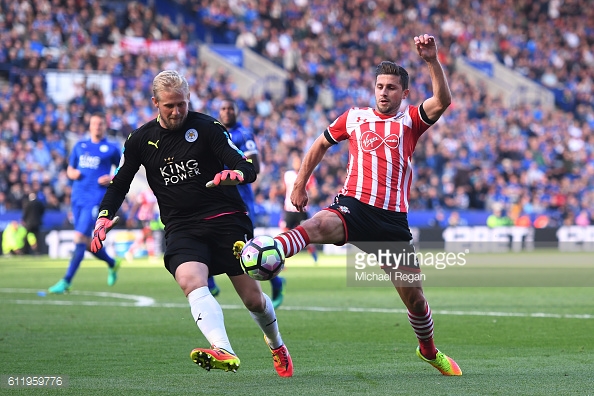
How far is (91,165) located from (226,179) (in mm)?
8483

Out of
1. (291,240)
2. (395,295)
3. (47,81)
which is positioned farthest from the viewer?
(47,81)

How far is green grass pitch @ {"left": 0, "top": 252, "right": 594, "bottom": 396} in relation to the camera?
21.9ft

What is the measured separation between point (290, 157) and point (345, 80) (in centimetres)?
697

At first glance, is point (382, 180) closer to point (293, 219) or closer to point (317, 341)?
point (317, 341)

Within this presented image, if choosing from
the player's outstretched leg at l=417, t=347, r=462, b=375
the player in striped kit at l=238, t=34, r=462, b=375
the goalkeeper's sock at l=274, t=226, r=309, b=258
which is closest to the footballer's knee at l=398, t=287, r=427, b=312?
the player in striped kit at l=238, t=34, r=462, b=375

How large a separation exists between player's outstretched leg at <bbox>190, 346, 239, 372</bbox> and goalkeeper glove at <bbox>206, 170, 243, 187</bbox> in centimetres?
104

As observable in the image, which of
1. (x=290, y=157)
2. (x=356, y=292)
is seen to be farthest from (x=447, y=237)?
(x=356, y=292)

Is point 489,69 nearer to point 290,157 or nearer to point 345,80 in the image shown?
point 345,80

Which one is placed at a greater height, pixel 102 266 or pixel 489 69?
pixel 489 69

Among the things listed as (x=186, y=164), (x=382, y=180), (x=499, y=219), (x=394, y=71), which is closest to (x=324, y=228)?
(x=382, y=180)

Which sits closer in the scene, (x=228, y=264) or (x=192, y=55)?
(x=228, y=264)

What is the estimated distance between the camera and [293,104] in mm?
34844

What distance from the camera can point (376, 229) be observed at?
7180 millimetres

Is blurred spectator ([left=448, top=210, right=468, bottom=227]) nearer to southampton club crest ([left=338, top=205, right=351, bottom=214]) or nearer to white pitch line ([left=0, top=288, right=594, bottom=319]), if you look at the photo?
white pitch line ([left=0, top=288, right=594, bottom=319])
